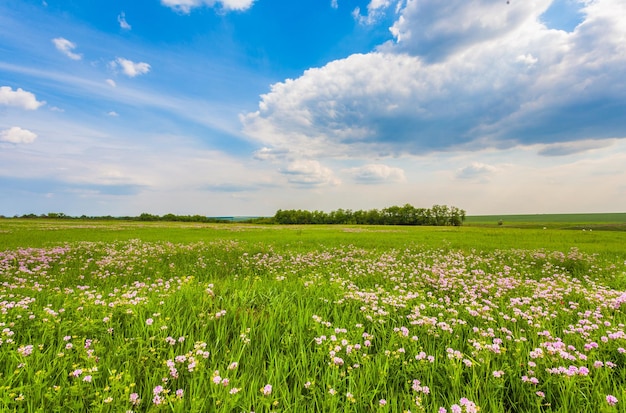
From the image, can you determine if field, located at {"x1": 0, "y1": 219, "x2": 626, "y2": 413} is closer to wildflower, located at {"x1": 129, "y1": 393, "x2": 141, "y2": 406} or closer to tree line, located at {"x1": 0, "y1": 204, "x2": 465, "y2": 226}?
wildflower, located at {"x1": 129, "y1": 393, "x2": 141, "y2": 406}

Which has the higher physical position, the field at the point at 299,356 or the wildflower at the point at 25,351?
the wildflower at the point at 25,351

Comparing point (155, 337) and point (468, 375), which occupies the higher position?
point (155, 337)

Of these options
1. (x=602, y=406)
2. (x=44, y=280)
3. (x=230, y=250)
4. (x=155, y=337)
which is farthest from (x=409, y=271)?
(x=44, y=280)

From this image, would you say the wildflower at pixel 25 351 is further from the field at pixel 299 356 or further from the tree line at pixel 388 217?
the tree line at pixel 388 217

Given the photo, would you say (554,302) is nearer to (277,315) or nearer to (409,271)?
(409,271)

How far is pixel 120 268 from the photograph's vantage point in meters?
10.0

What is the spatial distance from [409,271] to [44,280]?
11.3 meters

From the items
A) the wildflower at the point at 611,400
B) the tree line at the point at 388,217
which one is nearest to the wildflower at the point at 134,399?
the wildflower at the point at 611,400

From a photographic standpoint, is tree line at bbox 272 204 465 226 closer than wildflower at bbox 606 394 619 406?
No

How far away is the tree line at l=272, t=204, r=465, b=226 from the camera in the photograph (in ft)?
372

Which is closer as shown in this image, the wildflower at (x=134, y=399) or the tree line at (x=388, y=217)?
the wildflower at (x=134, y=399)

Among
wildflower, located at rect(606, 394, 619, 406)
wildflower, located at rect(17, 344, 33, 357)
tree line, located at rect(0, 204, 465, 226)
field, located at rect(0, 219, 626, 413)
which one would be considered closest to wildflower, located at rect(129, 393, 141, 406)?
field, located at rect(0, 219, 626, 413)

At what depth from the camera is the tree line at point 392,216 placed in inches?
4459

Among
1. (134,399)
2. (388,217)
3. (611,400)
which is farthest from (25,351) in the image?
(388,217)
